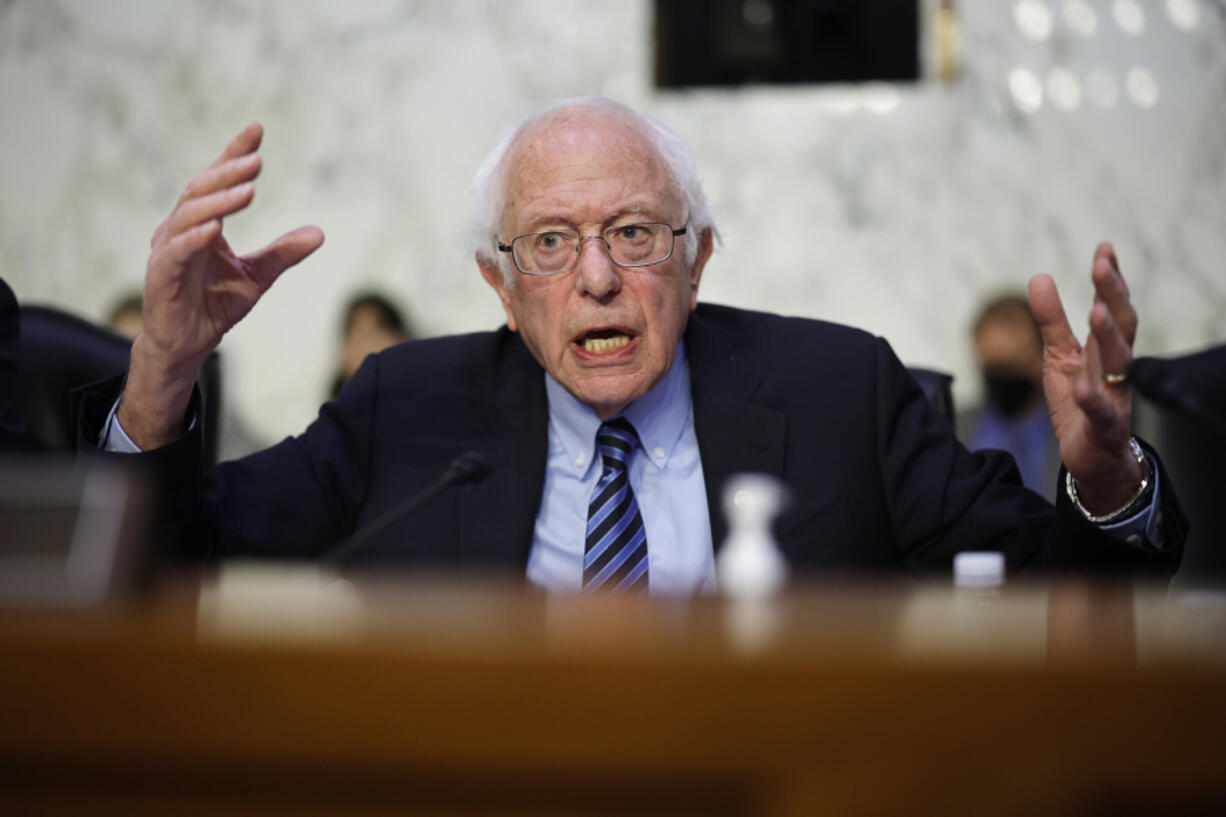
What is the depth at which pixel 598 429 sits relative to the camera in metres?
1.82

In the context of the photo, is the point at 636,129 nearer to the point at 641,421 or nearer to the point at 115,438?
the point at 641,421

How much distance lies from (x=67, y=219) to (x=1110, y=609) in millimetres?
4610

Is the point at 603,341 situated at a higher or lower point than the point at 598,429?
higher

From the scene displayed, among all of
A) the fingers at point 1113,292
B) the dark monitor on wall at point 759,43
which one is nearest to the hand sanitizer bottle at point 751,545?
the fingers at point 1113,292

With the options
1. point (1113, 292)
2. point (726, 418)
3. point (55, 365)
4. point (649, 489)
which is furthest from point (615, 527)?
point (55, 365)

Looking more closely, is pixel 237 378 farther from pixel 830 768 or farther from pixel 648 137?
pixel 830 768

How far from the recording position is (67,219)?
4.70 m

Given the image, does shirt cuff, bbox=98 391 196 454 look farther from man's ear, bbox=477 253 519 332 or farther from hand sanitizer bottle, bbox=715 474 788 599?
hand sanitizer bottle, bbox=715 474 788 599

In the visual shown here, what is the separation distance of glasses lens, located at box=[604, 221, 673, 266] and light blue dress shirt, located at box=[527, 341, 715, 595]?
0.15 m

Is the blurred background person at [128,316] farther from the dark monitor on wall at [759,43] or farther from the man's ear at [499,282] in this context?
the man's ear at [499,282]

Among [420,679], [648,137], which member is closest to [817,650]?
[420,679]

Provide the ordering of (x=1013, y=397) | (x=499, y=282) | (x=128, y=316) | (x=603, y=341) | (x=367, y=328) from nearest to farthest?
(x=603, y=341) → (x=499, y=282) → (x=1013, y=397) → (x=128, y=316) → (x=367, y=328)

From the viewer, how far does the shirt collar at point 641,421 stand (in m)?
1.81

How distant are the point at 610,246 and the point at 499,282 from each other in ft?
0.71
